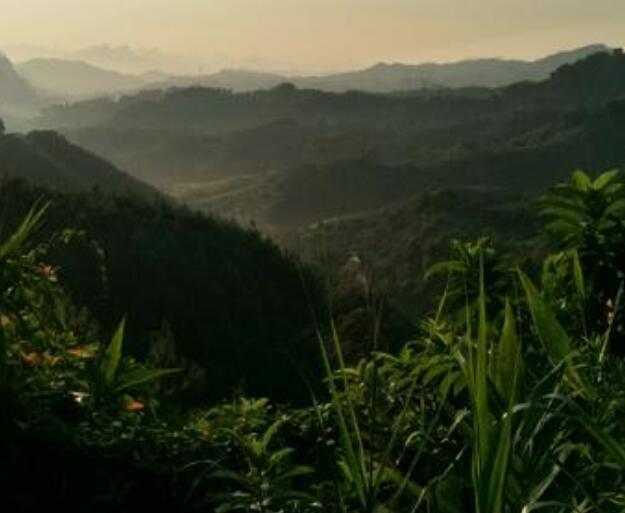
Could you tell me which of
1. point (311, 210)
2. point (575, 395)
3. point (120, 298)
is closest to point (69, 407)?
point (575, 395)

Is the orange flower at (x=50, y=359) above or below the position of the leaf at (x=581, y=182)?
below

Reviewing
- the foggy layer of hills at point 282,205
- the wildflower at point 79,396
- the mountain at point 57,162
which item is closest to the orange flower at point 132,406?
the wildflower at point 79,396

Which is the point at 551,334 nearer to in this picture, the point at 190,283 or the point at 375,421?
the point at 375,421

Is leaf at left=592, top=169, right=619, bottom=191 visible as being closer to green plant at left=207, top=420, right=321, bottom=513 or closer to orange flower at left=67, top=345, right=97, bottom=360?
green plant at left=207, top=420, right=321, bottom=513

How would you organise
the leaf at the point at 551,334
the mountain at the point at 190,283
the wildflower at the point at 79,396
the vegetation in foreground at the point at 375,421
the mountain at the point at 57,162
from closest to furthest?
1. the vegetation in foreground at the point at 375,421
2. the leaf at the point at 551,334
3. the wildflower at the point at 79,396
4. the mountain at the point at 190,283
5. the mountain at the point at 57,162

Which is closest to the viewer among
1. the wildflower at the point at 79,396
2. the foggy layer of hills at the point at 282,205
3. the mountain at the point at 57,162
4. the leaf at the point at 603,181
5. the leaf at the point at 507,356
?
the leaf at the point at 507,356

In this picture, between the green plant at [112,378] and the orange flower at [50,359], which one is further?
the orange flower at [50,359]

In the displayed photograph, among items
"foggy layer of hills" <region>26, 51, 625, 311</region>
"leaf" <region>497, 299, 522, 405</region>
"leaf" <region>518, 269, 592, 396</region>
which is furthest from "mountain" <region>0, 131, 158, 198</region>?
"leaf" <region>497, 299, 522, 405</region>

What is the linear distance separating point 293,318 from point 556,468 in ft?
83.1

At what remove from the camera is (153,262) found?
2723 cm

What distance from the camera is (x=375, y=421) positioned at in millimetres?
2955

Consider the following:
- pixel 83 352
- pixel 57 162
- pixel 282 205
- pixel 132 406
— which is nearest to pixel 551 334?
pixel 132 406

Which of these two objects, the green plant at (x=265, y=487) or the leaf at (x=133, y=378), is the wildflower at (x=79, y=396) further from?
the green plant at (x=265, y=487)

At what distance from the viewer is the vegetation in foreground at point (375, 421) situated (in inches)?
88.8
